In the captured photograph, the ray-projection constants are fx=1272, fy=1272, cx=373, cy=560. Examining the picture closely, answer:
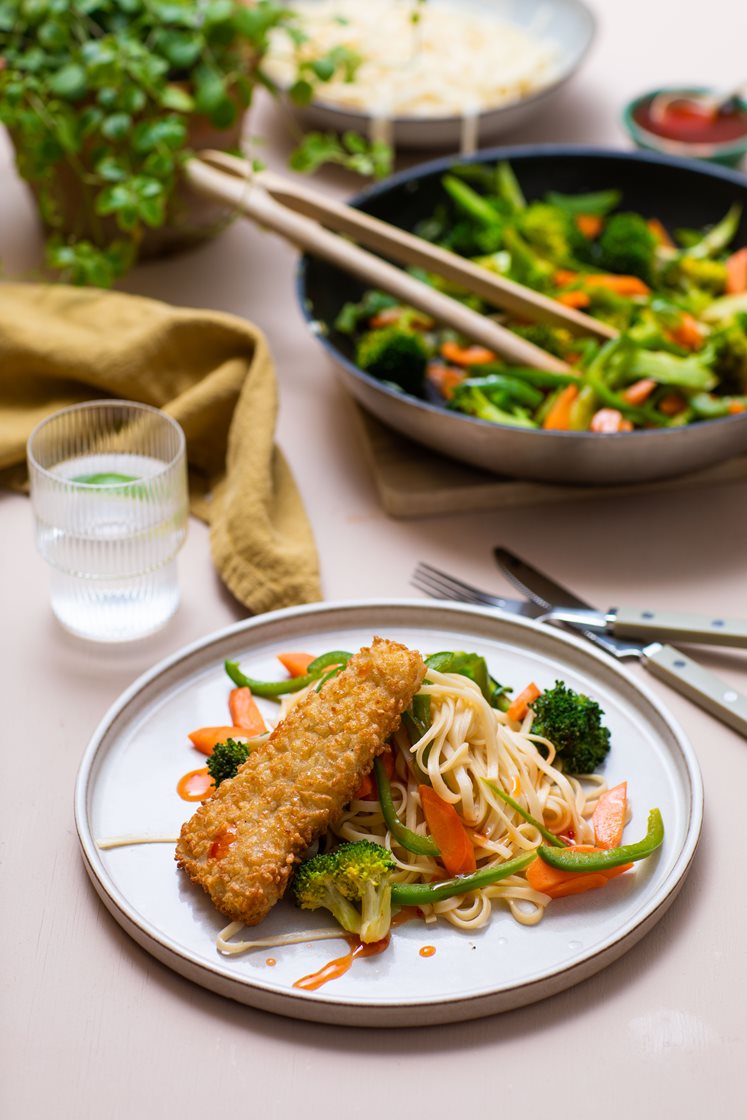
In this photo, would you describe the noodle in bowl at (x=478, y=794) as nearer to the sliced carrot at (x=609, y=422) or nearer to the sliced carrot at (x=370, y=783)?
the sliced carrot at (x=370, y=783)

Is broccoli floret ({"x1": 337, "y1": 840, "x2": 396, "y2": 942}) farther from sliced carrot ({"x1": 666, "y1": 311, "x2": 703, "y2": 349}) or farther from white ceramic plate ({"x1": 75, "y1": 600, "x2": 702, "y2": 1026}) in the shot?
sliced carrot ({"x1": 666, "y1": 311, "x2": 703, "y2": 349})

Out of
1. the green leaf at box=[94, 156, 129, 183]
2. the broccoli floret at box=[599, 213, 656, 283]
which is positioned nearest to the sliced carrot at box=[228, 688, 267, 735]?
the green leaf at box=[94, 156, 129, 183]

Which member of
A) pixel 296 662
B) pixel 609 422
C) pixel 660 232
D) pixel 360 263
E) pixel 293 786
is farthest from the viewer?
pixel 660 232

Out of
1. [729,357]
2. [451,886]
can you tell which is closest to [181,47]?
[729,357]

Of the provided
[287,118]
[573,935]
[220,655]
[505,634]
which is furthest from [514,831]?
[287,118]

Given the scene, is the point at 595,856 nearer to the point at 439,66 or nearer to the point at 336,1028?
the point at 336,1028

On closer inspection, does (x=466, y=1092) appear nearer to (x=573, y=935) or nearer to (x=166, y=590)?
(x=573, y=935)

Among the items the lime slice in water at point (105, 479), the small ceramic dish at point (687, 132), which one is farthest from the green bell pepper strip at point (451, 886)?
the small ceramic dish at point (687, 132)
